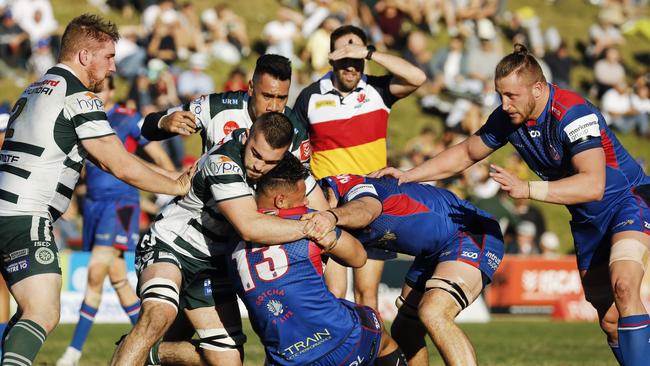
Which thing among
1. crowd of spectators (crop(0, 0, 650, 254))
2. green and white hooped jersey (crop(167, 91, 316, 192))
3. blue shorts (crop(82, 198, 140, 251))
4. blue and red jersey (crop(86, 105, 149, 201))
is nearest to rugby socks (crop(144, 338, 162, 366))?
green and white hooped jersey (crop(167, 91, 316, 192))

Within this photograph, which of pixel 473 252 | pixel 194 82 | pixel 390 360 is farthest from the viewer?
pixel 194 82

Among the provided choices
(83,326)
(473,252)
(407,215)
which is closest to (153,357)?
(407,215)

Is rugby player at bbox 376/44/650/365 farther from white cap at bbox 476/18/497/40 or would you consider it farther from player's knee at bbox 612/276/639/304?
white cap at bbox 476/18/497/40

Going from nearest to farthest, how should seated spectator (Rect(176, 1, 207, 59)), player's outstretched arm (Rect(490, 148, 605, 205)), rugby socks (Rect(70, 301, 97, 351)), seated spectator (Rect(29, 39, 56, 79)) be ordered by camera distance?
player's outstretched arm (Rect(490, 148, 605, 205)), rugby socks (Rect(70, 301, 97, 351)), seated spectator (Rect(29, 39, 56, 79)), seated spectator (Rect(176, 1, 207, 59))

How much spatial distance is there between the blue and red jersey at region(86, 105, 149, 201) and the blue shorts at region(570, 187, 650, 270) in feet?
18.7

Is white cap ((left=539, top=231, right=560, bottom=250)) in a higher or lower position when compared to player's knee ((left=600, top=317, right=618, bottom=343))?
lower

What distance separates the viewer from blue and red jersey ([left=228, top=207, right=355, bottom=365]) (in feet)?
24.3

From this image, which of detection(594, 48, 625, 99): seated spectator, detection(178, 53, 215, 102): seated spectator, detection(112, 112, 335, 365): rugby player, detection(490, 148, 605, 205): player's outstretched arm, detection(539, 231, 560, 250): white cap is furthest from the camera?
detection(594, 48, 625, 99): seated spectator

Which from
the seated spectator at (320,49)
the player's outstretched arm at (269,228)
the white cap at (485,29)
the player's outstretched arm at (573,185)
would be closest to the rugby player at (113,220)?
the player's outstretched arm at (269,228)

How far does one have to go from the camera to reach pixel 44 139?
7.54 metres

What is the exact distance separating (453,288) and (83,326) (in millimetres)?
5282

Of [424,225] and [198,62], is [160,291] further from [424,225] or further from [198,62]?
[198,62]

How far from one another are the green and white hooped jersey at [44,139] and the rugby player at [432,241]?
200cm

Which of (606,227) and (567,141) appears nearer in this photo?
(567,141)
